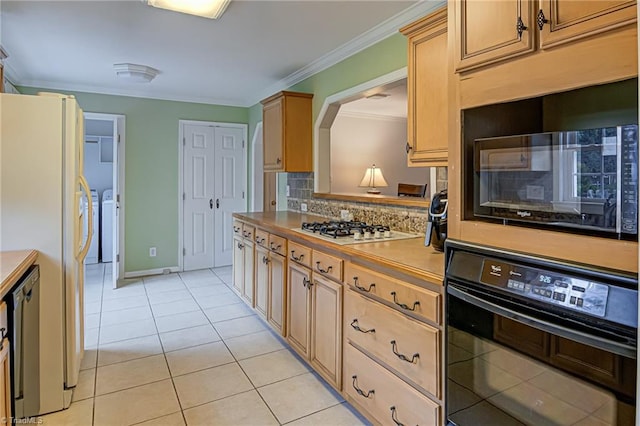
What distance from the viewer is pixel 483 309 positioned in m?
1.27

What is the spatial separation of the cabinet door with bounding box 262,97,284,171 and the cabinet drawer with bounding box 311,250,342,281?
1680mm

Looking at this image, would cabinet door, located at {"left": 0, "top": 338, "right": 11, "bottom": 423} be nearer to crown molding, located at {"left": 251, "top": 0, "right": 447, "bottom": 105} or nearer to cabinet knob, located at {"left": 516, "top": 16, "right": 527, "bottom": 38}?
cabinet knob, located at {"left": 516, "top": 16, "right": 527, "bottom": 38}

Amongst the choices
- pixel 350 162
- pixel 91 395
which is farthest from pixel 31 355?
pixel 350 162

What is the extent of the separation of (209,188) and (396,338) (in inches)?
169

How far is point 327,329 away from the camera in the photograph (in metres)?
2.26

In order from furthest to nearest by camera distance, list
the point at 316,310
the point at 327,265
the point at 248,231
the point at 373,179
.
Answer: the point at 373,179 → the point at 248,231 → the point at 316,310 → the point at 327,265

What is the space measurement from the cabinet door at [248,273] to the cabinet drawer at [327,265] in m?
1.21

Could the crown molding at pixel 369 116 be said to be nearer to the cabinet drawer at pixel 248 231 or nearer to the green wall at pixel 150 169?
the green wall at pixel 150 169

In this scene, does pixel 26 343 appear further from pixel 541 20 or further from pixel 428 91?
pixel 541 20

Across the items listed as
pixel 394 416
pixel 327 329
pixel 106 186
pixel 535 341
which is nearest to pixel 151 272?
pixel 106 186

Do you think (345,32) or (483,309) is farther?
(345,32)

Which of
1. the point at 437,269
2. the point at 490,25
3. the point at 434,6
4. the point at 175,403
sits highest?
the point at 434,6

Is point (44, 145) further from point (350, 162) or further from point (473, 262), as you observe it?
point (350, 162)

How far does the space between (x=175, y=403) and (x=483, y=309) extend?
1.84 metres
